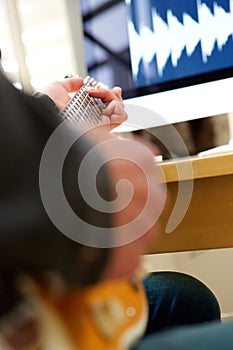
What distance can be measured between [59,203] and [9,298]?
0.14 ft

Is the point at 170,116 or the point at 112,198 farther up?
the point at 112,198

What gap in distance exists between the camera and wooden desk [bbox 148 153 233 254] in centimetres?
69

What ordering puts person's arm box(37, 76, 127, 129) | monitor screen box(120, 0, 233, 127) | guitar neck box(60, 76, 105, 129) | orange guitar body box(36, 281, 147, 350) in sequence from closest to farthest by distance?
orange guitar body box(36, 281, 147, 350), guitar neck box(60, 76, 105, 129), person's arm box(37, 76, 127, 129), monitor screen box(120, 0, 233, 127)

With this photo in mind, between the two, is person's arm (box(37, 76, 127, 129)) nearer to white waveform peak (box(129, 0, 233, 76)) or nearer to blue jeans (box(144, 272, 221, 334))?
blue jeans (box(144, 272, 221, 334))

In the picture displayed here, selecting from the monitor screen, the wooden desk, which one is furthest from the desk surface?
the monitor screen

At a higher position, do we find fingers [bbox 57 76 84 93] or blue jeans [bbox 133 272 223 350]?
fingers [bbox 57 76 84 93]

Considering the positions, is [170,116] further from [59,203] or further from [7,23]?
[59,203]

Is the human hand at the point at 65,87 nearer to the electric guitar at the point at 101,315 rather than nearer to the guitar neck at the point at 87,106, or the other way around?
the guitar neck at the point at 87,106

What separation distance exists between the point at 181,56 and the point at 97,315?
89cm

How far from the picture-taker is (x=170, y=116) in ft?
3.32

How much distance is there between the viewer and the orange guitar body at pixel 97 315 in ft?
0.65

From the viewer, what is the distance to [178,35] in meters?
1.02

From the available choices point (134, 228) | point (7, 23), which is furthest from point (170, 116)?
point (134, 228)

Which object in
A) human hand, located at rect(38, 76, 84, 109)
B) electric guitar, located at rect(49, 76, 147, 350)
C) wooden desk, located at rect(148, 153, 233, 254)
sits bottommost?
wooden desk, located at rect(148, 153, 233, 254)
